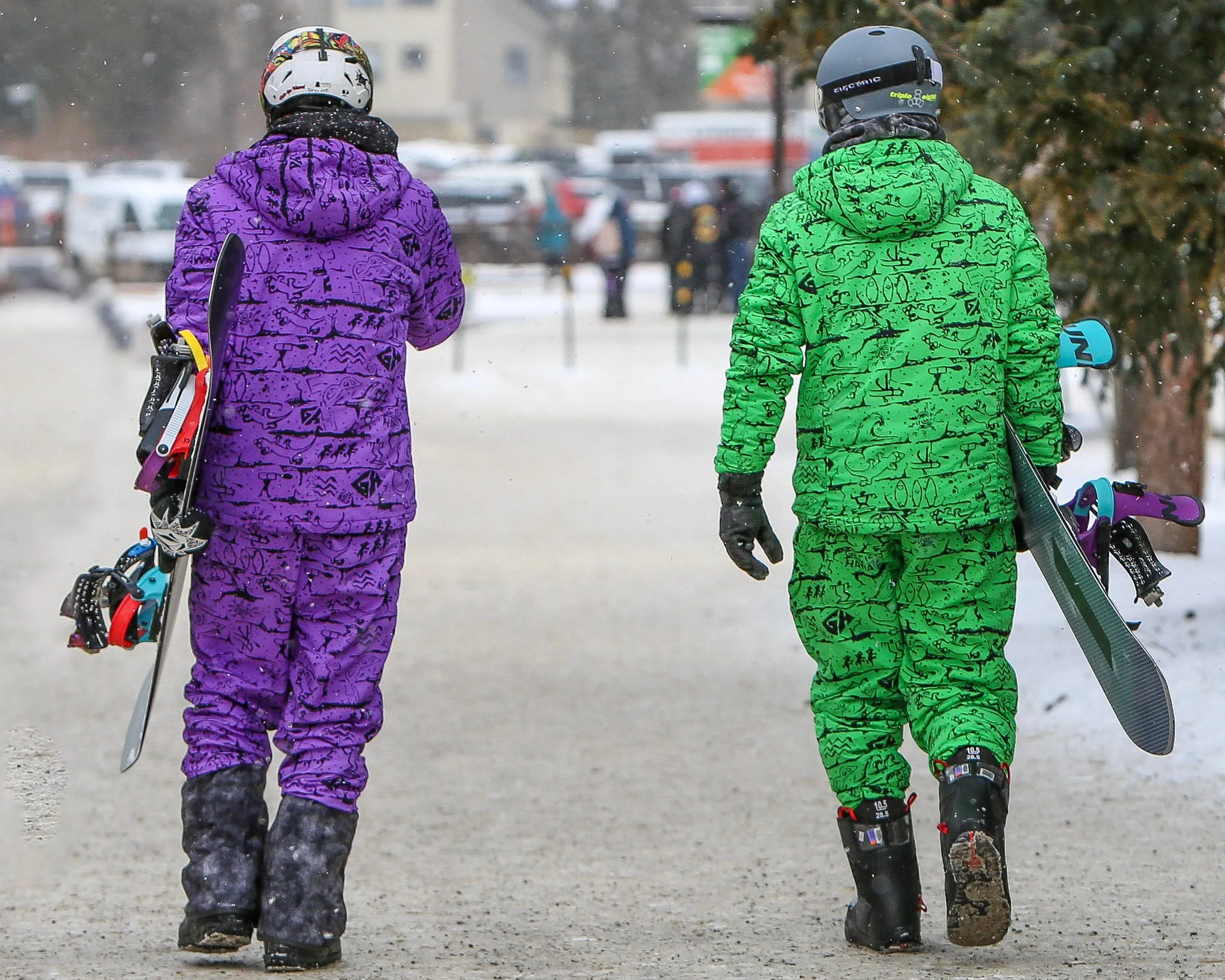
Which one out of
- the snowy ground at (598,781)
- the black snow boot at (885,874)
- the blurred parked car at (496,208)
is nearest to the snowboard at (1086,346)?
the black snow boot at (885,874)

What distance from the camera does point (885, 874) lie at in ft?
A: 12.6

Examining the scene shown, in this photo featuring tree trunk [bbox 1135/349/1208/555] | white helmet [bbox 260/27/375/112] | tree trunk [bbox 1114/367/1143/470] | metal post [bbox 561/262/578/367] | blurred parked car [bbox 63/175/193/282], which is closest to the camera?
white helmet [bbox 260/27/375/112]

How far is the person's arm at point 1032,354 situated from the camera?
375 cm

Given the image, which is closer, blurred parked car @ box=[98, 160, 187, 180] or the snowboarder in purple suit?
the snowboarder in purple suit

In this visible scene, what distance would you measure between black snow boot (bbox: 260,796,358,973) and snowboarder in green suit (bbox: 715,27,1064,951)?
0.94 m

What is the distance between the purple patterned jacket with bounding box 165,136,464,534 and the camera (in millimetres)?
3668

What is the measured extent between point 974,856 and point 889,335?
0.98 meters

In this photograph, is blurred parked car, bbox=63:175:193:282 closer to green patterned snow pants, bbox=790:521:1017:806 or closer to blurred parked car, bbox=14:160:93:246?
blurred parked car, bbox=14:160:93:246

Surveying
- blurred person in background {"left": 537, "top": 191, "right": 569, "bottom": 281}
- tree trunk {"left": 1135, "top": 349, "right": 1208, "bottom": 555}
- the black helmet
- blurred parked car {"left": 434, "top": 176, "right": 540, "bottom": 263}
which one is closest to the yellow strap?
the black helmet

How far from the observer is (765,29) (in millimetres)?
7633

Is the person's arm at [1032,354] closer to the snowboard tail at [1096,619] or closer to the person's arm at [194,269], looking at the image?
the snowboard tail at [1096,619]

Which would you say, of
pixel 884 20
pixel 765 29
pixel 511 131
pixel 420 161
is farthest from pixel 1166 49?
pixel 420 161

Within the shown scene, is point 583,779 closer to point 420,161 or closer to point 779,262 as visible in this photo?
point 779,262

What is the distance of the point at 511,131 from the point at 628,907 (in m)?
13.4
